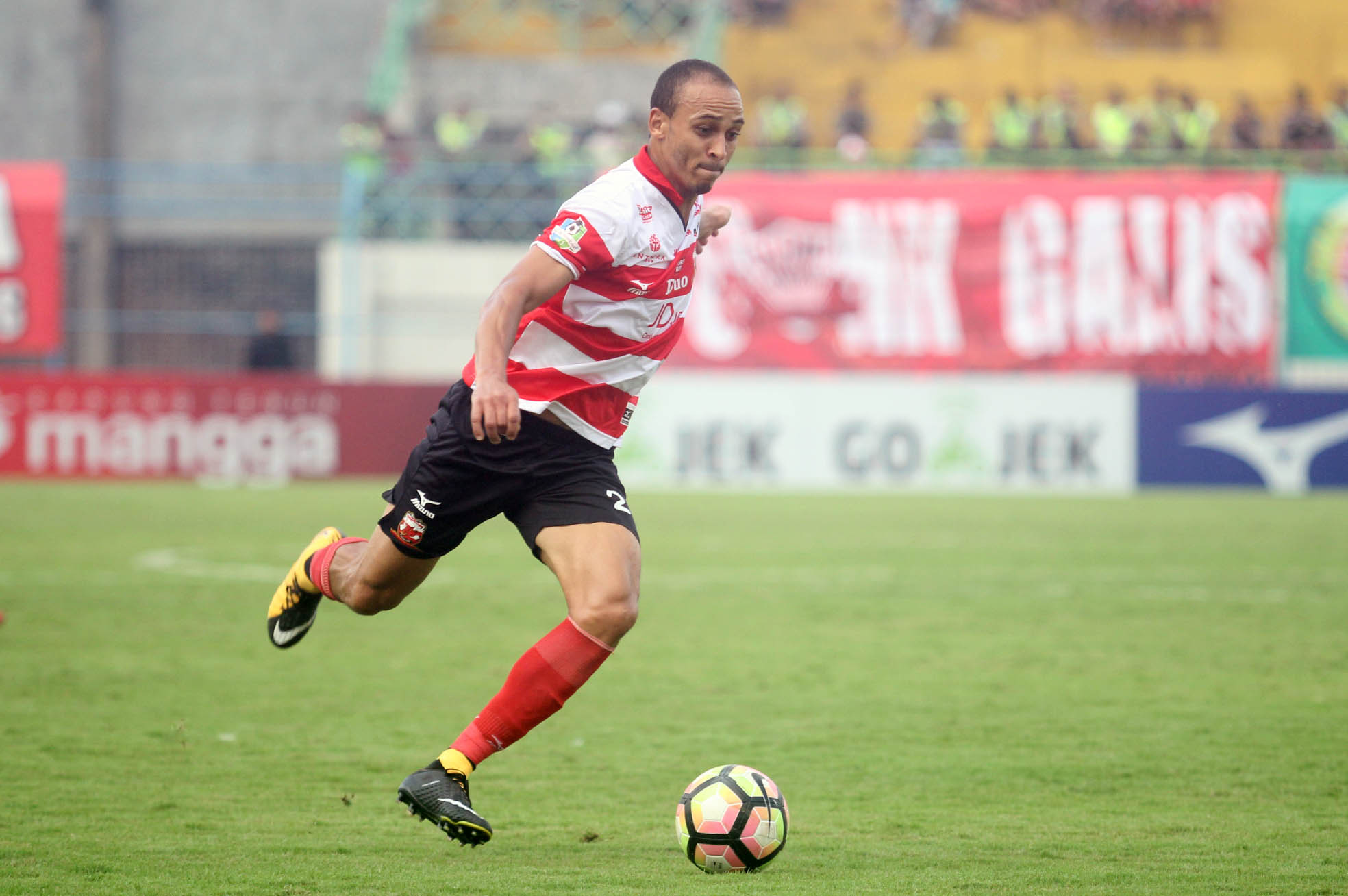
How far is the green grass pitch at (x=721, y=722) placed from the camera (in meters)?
4.27

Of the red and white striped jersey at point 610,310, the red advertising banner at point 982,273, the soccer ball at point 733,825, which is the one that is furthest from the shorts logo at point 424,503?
the red advertising banner at point 982,273

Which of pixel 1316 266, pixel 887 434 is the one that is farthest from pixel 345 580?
pixel 1316 266

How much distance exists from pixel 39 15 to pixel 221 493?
1417 centimetres

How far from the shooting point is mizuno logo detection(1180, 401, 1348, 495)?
1770 cm

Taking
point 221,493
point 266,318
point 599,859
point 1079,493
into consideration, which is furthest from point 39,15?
point 599,859

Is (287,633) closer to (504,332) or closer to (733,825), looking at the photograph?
(504,332)

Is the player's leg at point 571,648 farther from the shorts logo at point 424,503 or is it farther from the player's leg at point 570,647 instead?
the shorts logo at point 424,503

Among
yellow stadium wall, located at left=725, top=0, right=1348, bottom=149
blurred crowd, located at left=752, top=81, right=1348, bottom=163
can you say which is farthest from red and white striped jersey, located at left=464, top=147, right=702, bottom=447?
yellow stadium wall, located at left=725, top=0, right=1348, bottom=149

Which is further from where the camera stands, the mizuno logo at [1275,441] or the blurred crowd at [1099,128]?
the blurred crowd at [1099,128]

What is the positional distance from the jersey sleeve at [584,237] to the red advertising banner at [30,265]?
1681 cm

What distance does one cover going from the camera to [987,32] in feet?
87.7

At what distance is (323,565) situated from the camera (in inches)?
217

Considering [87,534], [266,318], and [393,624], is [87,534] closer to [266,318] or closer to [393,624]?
[393,624]

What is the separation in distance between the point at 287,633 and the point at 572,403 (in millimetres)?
1699
